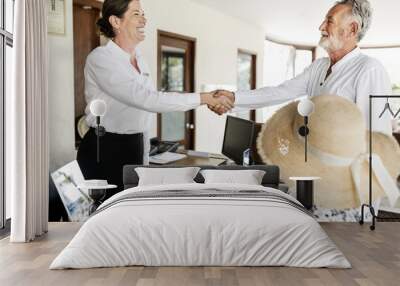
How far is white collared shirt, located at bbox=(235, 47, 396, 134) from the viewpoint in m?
5.66

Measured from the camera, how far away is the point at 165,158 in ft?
19.1

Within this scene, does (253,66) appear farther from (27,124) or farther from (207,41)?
(27,124)

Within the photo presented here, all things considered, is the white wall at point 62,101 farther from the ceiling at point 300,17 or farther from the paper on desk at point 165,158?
the ceiling at point 300,17

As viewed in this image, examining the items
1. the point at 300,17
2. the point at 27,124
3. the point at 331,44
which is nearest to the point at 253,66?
the point at 300,17

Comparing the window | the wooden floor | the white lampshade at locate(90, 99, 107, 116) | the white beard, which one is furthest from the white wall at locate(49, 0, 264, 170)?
the wooden floor

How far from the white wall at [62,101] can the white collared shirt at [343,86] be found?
5.38 feet

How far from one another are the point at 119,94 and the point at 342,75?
2164 mm

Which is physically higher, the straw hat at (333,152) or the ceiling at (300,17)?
the ceiling at (300,17)

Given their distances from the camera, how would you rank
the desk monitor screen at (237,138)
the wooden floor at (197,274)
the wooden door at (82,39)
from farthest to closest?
1. the wooden door at (82,39)
2. the desk monitor screen at (237,138)
3. the wooden floor at (197,274)

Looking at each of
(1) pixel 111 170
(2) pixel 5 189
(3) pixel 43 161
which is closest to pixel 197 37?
(1) pixel 111 170

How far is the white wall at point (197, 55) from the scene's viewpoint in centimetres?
567

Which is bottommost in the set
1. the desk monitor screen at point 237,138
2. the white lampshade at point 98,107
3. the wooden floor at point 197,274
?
the wooden floor at point 197,274

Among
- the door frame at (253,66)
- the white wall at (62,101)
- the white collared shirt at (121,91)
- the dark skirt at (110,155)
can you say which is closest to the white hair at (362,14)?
the door frame at (253,66)

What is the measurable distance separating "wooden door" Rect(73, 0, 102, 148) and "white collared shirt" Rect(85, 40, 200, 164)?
0.17ft
